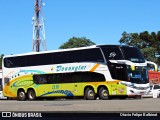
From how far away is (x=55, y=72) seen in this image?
31.3 metres

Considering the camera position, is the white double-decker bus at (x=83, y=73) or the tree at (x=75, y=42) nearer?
the white double-decker bus at (x=83, y=73)

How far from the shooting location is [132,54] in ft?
95.5

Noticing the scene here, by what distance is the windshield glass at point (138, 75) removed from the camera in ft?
93.7

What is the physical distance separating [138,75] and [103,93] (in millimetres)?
2806

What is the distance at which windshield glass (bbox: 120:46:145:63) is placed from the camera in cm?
2869

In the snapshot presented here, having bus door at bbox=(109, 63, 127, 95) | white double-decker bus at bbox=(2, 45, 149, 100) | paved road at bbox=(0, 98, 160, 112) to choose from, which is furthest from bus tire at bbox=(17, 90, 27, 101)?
paved road at bbox=(0, 98, 160, 112)

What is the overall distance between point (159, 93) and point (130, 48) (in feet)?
39.6

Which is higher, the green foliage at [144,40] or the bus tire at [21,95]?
the green foliage at [144,40]

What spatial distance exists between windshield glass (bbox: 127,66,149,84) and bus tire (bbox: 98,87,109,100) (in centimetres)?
190

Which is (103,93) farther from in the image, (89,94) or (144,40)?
(144,40)

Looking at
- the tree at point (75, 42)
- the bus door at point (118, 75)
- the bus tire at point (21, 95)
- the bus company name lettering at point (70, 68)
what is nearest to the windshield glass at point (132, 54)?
the bus door at point (118, 75)

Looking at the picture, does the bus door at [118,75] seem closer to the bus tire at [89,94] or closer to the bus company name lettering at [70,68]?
the bus tire at [89,94]

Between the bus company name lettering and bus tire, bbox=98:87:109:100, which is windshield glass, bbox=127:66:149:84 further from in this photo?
the bus company name lettering

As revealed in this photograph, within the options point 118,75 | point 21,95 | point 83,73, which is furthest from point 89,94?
point 21,95
